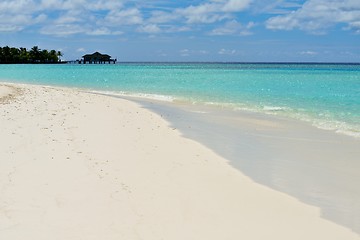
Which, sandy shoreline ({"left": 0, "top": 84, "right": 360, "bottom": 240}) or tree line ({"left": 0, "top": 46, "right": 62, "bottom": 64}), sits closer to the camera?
sandy shoreline ({"left": 0, "top": 84, "right": 360, "bottom": 240})

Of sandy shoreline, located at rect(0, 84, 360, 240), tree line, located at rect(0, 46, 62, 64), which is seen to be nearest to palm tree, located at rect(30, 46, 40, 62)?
tree line, located at rect(0, 46, 62, 64)

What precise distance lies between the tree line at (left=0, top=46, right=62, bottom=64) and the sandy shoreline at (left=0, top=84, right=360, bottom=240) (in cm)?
13702

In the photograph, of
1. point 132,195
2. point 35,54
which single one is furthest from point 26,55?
point 132,195

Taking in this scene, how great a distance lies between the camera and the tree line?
136m

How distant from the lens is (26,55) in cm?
14450

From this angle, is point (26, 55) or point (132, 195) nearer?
point (132, 195)

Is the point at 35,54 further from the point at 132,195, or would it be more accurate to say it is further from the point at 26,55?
the point at 132,195

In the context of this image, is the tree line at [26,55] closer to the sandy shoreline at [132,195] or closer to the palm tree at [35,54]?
the palm tree at [35,54]

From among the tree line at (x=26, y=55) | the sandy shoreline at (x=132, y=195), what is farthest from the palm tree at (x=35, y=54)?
the sandy shoreline at (x=132, y=195)

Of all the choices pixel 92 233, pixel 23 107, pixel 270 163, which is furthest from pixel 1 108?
pixel 92 233

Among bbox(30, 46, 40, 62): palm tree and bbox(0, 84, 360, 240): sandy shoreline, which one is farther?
bbox(30, 46, 40, 62): palm tree

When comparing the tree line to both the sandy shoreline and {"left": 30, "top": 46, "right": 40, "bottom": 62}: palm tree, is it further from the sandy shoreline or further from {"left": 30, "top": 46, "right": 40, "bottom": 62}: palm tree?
the sandy shoreline

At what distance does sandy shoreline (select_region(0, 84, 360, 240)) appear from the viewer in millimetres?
5090

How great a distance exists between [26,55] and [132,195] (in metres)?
149
